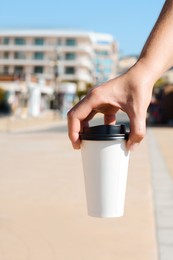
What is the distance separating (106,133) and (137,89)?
21 cm

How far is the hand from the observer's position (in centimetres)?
159

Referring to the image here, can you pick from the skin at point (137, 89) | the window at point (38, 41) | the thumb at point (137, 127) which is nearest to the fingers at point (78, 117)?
the skin at point (137, 89)

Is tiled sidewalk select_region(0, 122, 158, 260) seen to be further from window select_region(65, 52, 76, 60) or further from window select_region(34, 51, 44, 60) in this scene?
window select_region(65, 52, 76, 60)

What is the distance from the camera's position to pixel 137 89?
1599 millimetres

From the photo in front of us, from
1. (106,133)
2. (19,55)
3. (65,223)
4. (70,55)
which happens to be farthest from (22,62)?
(106,133)

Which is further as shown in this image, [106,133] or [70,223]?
[70,223]

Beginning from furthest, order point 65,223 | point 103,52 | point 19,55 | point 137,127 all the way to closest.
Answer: point 103,52
point 19,55
point 65,223
point 137,127

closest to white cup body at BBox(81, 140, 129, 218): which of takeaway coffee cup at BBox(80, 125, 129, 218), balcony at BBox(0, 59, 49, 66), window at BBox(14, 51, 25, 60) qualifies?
takeaway coffee cup at BBox(80, 125, 129, 218)

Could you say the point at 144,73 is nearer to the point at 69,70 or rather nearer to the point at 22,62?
the point at 69,70

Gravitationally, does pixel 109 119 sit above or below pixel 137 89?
below

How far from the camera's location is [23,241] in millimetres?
4348

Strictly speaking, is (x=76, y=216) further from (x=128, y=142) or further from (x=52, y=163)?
(x=52, y=163)

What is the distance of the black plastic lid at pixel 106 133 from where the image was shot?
172 centimetres

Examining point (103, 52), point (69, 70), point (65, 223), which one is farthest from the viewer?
point (103, 52)
